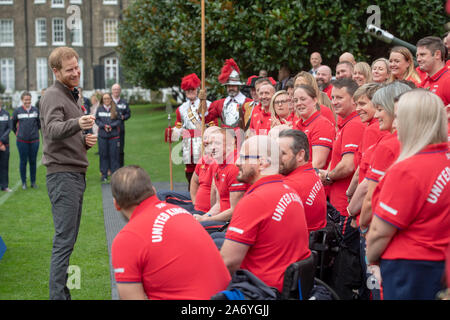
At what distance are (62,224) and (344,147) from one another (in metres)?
2.58

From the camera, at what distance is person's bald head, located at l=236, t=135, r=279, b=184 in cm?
384

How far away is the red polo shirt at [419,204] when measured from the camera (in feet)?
9.92

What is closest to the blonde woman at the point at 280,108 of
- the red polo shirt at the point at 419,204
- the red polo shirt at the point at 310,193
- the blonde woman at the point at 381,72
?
the blonde woman at the point at 381,72

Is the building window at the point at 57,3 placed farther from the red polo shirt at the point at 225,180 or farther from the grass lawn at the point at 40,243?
the red polo shirt at the point at 225,180

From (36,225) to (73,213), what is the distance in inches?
191

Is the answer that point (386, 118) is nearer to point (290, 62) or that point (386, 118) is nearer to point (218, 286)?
point (218, 286)

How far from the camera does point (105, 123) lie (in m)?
14.1

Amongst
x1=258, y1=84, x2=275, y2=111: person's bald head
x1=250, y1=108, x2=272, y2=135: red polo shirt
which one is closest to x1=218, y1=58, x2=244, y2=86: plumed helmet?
x1=250, y1=108, x2=272, y2=135: red polo shirt

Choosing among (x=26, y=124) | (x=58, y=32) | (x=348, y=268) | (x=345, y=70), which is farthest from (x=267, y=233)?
(x=58, y=32)

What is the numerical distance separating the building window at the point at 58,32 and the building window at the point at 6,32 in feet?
14.0

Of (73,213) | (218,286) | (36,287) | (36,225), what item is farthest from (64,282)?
(36,225)

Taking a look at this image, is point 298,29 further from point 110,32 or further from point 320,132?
point 110,32

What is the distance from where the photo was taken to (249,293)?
3283 mm

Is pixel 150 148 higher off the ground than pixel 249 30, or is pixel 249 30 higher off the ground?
pixel 249 30
